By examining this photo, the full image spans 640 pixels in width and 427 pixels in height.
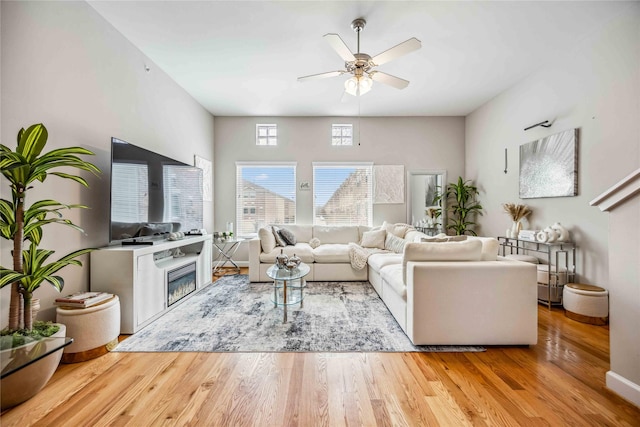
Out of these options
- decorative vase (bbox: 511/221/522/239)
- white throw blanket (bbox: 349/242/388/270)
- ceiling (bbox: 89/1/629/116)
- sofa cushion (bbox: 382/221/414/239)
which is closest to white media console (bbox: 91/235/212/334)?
ceiling (bbox: 89/1/629/116)

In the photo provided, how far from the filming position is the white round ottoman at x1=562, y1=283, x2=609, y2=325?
8.41 feet

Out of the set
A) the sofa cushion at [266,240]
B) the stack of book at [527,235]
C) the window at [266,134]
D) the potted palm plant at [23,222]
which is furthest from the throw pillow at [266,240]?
the stack of book at [527,235]

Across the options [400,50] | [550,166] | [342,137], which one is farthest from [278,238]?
[550,166]

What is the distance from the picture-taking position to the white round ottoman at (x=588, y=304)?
8.41ft

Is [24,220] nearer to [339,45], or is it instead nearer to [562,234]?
[339,45]

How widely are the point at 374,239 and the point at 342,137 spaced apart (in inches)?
89.1

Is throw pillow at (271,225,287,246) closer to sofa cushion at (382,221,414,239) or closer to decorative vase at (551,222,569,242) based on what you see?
sofa cushion at (382,221,414,239)

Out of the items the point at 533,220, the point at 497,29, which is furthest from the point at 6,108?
the point at 533,220

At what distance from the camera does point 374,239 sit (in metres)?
4.61

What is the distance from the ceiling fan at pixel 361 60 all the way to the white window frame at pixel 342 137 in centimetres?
253

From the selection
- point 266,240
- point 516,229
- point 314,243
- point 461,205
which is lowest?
point 314,243

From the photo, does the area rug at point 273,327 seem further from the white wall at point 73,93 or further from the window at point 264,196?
the window at point 264,196

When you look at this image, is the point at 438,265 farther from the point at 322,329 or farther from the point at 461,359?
the point at 322,329

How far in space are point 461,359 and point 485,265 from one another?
77cm
